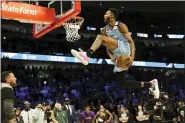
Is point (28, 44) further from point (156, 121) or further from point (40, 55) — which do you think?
point (156, 121)

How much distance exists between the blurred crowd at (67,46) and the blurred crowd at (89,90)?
1.01 m

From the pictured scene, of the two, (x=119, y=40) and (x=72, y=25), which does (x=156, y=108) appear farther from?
(x=119, y=40)

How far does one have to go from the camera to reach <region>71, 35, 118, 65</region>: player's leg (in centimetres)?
589

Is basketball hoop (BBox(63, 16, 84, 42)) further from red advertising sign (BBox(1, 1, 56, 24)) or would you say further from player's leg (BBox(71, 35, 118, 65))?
player's leg (BBox(71, 35, 118, 65))

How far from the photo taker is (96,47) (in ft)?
19.3

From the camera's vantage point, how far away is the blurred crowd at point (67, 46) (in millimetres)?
23219

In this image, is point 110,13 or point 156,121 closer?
point 110,13

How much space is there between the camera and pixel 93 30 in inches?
1076

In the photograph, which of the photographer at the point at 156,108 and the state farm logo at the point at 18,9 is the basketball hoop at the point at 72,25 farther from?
the photographer at the point at 156,108

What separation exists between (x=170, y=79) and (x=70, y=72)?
7.21m

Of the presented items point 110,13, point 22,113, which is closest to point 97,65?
point 22,113

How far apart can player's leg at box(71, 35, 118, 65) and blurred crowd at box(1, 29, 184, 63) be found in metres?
16.7

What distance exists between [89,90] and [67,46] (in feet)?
14.6

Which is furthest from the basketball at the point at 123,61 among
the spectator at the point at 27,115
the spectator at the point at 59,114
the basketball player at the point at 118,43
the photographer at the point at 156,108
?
the spectator at the point at 59,114
